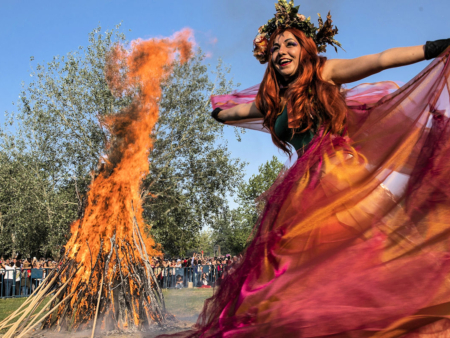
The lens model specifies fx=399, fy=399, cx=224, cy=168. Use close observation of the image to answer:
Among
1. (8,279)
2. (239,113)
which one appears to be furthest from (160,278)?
(239,113)

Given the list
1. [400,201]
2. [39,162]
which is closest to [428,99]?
[400,201]

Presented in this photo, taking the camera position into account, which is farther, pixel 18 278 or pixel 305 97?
pixel 18 278

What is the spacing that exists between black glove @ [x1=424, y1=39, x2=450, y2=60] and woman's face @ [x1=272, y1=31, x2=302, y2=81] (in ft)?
2.81

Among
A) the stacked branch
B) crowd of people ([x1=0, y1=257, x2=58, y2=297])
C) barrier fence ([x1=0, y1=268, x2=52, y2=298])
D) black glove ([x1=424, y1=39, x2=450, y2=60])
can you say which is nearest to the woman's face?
black glove ([x1=424, y1=39, x2=450, y2=60])

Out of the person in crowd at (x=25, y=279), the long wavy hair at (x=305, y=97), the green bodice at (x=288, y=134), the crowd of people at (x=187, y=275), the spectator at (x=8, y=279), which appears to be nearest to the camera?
the long wavy hair at (x=305, y=97)

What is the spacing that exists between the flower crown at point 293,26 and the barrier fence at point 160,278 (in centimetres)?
996

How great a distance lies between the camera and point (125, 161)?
5980 mm

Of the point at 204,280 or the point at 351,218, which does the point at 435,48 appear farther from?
the point at 204,280

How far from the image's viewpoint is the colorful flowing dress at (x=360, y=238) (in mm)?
1863

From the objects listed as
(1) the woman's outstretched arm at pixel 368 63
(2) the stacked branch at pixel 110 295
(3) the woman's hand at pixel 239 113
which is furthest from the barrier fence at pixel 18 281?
(1) the woman's outstretched arm at pixel 368 63

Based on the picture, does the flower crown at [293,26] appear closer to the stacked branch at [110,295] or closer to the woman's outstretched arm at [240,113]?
the woman's outstretched arm at [240,113]

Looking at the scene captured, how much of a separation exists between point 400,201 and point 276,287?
0.84 metres

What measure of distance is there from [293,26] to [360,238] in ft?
5.78

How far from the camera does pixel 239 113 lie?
363cm
